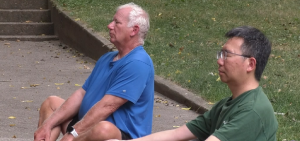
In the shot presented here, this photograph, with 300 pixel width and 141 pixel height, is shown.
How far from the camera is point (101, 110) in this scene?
392cm

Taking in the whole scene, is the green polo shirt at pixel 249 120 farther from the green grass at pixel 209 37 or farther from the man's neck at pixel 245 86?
the green grass at pixel 209 37

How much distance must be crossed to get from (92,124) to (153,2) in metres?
9.91

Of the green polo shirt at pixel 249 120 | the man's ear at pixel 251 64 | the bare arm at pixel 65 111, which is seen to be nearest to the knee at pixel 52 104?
the bare arm at pixel 65 111

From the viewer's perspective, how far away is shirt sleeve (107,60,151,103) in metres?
3.90

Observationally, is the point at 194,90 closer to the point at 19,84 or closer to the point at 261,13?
the point at 19,84

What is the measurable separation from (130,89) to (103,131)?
368 mm

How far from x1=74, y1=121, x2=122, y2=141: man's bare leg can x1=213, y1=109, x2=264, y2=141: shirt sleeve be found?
0.98 metres

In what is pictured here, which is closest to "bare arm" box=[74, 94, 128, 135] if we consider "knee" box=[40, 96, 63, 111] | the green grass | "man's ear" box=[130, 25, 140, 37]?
"man's ear" box=[130, 25, 140, 37]

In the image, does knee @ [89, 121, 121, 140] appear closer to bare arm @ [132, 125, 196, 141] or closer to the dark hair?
bare arm @ [132, 125, 196, 141]

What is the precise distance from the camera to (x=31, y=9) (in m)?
13.5

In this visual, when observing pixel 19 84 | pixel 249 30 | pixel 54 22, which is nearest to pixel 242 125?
pixel 249 30

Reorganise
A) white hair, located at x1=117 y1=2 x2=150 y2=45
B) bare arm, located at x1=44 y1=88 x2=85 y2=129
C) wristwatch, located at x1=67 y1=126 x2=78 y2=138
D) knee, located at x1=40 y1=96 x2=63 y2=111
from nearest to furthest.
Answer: wristwatch, located at x1=67 y1=126 x2=78 y2=138, white hair, located at x1=117 y1=2 x2=150 y2=45, bare arm, located at x1=44 y1=88 x2=85 y2=129, knee, located at x1=40 y1=96 x2=63 y2=111

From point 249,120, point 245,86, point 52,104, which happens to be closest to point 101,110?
point 52,104

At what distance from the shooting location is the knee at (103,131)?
12.1 feet
